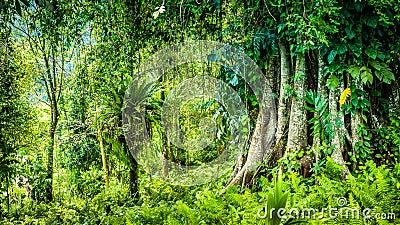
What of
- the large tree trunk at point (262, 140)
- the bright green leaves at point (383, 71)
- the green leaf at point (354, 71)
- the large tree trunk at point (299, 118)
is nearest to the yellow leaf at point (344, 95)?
the green leaf at point (354, 71)

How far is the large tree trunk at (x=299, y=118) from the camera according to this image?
365cm

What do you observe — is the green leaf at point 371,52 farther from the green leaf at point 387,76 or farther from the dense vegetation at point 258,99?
the green leaf at point 387,76

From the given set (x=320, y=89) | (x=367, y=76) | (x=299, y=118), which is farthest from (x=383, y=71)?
(x=299, y=118)

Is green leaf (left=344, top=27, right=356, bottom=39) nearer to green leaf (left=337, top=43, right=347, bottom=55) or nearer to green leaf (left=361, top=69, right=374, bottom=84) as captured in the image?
green leaf (left=337, top=43, right=347, bottom=55)

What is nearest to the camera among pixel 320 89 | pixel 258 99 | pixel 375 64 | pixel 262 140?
pixel 375 64

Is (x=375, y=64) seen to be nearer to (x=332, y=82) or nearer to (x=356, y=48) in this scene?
(x=356, y=48)

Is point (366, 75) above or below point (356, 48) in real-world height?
below

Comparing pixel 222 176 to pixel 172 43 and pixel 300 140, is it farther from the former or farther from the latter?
pixel 172 43

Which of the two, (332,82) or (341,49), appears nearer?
(341,49)

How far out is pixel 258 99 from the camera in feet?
13.3

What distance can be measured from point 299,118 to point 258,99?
548mm

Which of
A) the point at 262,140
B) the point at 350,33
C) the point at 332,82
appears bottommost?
the point at 262,140

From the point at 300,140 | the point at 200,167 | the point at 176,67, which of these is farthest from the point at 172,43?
the point at 200,167

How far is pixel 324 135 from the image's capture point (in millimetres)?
3533
